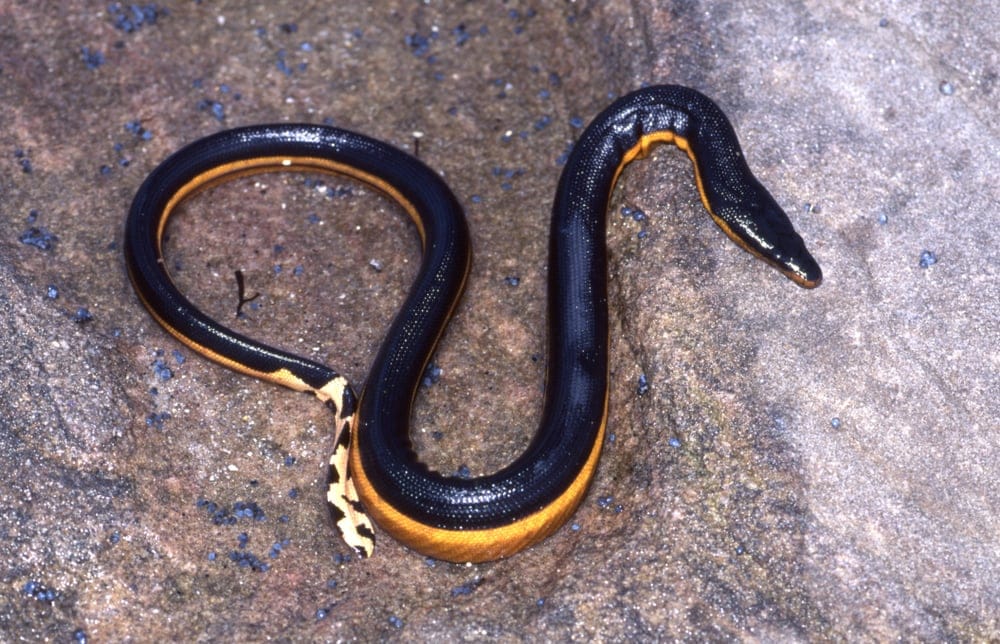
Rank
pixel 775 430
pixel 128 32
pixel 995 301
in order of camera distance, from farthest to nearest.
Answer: pixel 128 32
pixel 995 301
pixel 775 430

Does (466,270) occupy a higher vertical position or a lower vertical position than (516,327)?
higher

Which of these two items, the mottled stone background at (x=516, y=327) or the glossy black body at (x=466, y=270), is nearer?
the mottled stone background at (x=516, y=327)

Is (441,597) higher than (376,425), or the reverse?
(376,425)

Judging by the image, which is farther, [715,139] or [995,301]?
[715,139]

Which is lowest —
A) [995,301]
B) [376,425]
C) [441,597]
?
[441,597]

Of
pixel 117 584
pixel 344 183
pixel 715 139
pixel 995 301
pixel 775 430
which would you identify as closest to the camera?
pixel 117 584

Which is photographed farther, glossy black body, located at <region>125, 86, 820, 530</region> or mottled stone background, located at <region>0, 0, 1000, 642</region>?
glossy black body, located at <region>125, 86, 820, 530</region>

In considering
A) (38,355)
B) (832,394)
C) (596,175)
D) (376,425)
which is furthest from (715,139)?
(38,355)

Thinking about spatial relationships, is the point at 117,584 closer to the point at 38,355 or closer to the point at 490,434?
the point at 38,355
